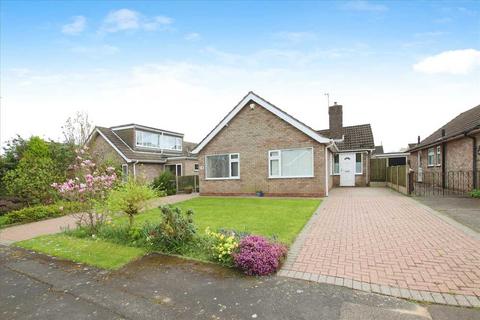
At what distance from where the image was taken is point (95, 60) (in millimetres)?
11898

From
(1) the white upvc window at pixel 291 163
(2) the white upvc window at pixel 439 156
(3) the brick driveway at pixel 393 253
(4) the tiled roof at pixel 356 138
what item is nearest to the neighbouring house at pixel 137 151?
(1) the white upvc window at pixel 291 163

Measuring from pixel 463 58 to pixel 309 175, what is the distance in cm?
972

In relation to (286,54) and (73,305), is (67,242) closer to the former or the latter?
(73,305)

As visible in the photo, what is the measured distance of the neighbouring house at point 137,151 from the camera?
21906mm

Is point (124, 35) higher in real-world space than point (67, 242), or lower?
higher

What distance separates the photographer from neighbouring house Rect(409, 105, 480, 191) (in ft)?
41.5

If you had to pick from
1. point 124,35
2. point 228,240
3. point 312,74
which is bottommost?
point 228,240

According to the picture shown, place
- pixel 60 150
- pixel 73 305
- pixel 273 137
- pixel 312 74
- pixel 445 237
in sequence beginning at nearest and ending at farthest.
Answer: pixel 73 305
pixel 445 237
pixel 312 74
pixel 273 137
pixel 60 150

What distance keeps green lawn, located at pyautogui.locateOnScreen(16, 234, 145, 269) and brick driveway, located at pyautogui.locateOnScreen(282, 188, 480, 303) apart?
137 inches

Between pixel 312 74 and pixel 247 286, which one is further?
pixel 312 74

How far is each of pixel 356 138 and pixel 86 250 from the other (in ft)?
66.9

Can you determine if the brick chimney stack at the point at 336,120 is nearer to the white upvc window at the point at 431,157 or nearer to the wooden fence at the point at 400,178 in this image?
the wooden fence at the point at 400,178

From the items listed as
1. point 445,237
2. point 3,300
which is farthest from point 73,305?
point 445,237

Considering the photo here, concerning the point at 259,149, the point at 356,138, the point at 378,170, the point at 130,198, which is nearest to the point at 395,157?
the point at 378,170
